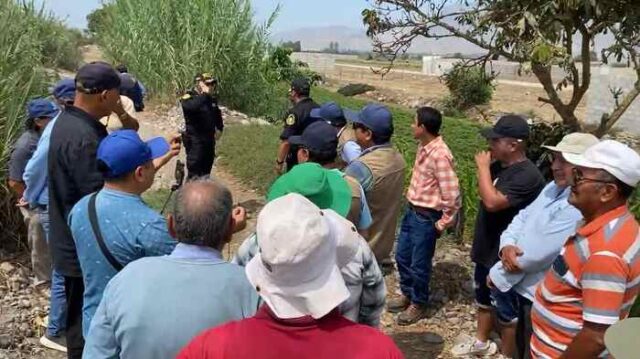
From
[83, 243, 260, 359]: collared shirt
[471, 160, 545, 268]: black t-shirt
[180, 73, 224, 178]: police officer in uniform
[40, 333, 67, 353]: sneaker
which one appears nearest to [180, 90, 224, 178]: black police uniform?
[180, 73, 224, 178]: police officer in uniform

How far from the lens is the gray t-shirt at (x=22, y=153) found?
4254 millimetres

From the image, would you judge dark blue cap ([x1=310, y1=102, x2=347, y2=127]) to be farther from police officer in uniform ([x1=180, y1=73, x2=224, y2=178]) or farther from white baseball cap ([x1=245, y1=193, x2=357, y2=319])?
white baseball cap ([x1=245, y1=193, x2=357, y2=319])

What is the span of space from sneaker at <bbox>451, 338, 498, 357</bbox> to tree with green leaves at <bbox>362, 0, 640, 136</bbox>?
1.90 metres

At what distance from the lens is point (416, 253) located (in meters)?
4.40

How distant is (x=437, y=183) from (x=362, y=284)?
2.09 m

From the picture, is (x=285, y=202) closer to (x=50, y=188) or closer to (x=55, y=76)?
(x=50, y=188)

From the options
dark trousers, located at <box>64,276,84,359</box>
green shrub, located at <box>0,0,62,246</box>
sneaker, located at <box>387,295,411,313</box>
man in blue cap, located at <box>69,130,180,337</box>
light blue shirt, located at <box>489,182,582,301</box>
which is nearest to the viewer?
man in blue cap, located at <box>69,130,180,337</box>

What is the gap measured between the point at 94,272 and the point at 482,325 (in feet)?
8.34

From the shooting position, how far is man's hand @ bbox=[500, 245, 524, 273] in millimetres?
3139

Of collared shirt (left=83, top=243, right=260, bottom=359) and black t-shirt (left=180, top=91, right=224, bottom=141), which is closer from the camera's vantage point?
collared shirt (left=83, top=243, right=260, bottom=359)

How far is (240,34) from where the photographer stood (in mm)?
14281

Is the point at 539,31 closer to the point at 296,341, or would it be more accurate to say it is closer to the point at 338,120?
the point at 338,120

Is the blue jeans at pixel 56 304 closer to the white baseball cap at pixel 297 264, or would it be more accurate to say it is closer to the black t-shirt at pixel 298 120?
the white baseball cap at pixel 297 264

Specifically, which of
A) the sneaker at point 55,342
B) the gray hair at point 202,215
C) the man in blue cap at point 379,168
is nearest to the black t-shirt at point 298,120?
the man in blue cap at point 379,168
